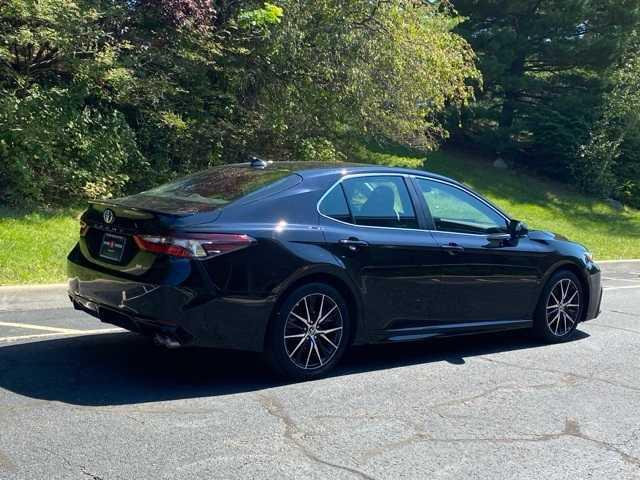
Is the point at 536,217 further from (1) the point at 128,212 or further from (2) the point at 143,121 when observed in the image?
(1) the point at 128,212

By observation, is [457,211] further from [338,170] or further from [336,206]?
[336,206]

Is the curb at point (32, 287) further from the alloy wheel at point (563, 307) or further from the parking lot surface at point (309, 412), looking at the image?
the alloy wheel at point (563, 307)

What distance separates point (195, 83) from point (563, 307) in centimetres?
836

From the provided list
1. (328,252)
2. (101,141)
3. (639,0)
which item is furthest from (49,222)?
(639,0)

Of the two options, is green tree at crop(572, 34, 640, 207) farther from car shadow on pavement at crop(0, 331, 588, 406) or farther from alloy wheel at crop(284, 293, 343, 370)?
alloy wheel at crop(284, 293, 343, 370)

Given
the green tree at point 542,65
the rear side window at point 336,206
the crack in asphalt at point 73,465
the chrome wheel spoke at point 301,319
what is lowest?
the crack in asphalt at point 73,465

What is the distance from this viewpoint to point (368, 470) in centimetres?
430

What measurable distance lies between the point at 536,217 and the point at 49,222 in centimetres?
1315

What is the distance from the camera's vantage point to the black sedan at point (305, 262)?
532cm

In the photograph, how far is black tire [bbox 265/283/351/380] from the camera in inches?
221

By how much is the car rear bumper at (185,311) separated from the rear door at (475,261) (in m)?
1.77

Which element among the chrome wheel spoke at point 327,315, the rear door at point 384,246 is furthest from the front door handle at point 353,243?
the chrome wheel spoke at point 327,315

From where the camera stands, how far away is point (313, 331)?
580cm

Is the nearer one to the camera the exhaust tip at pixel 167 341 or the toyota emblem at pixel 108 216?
the exhaust tip at pixel 167 341
